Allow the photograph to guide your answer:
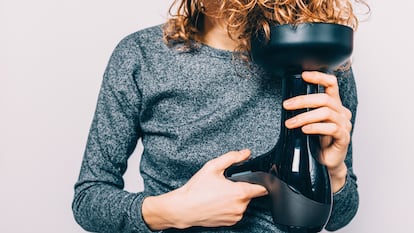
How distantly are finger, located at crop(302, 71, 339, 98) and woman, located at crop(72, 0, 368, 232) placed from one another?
10cm

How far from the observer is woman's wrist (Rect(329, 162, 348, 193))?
76 centimetres

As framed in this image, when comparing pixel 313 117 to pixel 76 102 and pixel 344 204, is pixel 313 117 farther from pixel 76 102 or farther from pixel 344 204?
pixel 76 102

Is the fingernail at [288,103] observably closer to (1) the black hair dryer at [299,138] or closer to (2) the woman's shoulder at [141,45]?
(1) the black hair dryer at [299,138]

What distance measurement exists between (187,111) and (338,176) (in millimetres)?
245

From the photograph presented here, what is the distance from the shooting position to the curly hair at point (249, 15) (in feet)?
2.39

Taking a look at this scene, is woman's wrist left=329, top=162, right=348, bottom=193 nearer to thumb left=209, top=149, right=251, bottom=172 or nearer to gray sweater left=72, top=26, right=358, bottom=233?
gray sweater left=72, top=26, right=358, bottom=233

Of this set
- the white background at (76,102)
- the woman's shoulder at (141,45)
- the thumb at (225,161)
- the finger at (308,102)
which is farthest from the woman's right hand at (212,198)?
the white background at (76,102)

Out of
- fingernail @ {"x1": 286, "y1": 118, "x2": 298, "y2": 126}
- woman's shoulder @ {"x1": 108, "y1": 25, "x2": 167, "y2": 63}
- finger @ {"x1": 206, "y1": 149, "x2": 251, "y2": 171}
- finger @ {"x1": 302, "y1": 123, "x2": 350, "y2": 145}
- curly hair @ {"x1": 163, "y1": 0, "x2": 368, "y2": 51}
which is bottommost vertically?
finger @ {"x1": 206, "y1": 149, "x2": 251, "y2": 171}

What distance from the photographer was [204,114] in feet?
2.72

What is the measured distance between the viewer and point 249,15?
77 centimetres

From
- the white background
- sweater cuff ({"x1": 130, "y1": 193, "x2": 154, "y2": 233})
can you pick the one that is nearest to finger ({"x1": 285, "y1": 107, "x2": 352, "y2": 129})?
sweater cuff ({"x1": 130, "y1": 193, "x2": 154, "y2": 233})

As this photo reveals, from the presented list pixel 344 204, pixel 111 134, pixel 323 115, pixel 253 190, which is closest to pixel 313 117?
pixel 323 115
